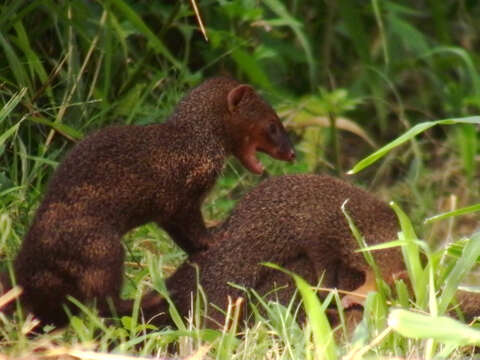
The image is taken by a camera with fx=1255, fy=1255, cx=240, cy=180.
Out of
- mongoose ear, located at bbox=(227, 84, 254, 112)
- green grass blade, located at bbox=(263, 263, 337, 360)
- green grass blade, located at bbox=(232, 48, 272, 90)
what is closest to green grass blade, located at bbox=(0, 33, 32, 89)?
mongoose ear, located at bbox=(227, 84, 254, 112)

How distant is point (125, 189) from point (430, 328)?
1.26 metres

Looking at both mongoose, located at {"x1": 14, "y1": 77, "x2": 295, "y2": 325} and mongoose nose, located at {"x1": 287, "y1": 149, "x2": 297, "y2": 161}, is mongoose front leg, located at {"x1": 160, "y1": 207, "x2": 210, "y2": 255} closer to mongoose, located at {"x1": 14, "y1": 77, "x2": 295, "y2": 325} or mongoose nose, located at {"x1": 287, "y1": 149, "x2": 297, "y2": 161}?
mongoose, located at {"x1": 14, "y1": 77, "x2": 295, "y2": 325}

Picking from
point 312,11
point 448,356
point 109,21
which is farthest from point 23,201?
point 312,11

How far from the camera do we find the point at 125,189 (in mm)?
3791

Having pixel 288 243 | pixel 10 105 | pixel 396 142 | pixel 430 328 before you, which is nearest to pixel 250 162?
pixel 288 243

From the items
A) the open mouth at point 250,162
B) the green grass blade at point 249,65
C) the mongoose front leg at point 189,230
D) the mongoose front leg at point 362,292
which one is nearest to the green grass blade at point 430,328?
the mongoose front leg at point 362,292

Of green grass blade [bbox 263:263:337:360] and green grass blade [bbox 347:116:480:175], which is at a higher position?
green grass blade [bbox 347:116:480:175]

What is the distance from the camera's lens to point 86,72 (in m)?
Answer: 4.87

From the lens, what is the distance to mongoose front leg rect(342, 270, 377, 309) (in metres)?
4.00

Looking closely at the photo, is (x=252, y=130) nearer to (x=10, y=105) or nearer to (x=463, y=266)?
(x=10, y=105)

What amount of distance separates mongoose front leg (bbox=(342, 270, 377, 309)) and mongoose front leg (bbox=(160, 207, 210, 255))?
50cm

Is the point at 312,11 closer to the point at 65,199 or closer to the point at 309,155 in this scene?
the point at 309,155

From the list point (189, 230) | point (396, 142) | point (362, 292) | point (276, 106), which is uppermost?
point (396, 142)

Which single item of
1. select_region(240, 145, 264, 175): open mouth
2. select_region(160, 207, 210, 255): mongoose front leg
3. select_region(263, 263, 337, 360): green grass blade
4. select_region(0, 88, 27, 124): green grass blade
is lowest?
select_region(160, 207, 210, 255): mongoose front leg
